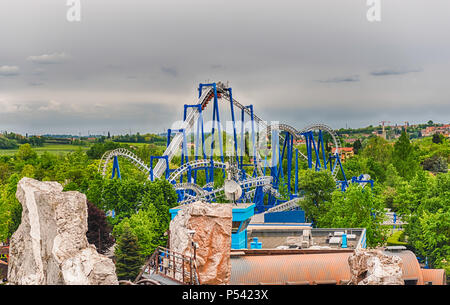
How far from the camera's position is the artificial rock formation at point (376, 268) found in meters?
8.25

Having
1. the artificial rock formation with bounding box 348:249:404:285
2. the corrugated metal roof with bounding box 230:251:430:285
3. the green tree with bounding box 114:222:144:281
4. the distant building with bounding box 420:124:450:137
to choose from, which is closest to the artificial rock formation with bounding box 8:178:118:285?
the artificial rock formation with bounding box 348:249:404:285

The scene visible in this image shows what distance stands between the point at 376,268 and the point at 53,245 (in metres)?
4.96

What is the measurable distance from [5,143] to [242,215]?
291ft

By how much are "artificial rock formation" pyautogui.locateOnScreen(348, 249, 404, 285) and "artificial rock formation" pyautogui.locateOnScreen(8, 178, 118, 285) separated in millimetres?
3901

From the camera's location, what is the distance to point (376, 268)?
8.40m

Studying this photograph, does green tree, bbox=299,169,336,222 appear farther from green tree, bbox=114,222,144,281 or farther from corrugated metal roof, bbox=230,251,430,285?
corrugated metal roof, bbox=230,251,430,285

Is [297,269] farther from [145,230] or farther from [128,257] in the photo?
[145,230]

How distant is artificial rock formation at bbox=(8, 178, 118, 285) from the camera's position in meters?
8.02

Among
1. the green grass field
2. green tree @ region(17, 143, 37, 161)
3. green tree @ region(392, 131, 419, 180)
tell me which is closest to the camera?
green tree @ region(392, 131, 419, 180)

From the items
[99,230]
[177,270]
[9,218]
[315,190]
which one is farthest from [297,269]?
[9,218]

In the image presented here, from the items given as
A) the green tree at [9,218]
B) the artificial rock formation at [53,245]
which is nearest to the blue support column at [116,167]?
the green tree at [9,218]
